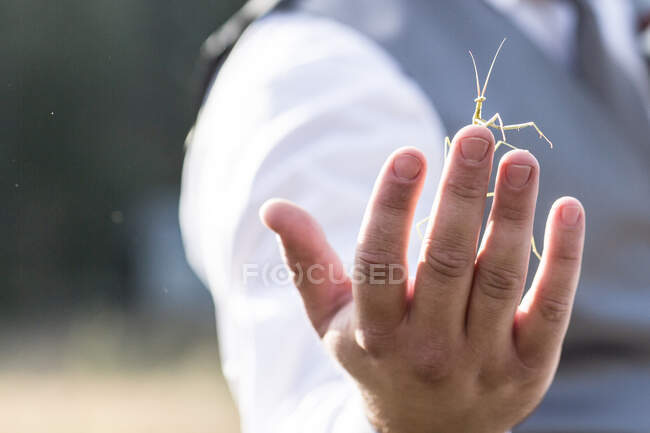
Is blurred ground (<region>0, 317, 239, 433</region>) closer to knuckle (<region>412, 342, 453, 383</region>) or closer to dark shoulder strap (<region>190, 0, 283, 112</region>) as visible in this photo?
dark shoulder strap (<region>190, 0, 283, 112</region>)

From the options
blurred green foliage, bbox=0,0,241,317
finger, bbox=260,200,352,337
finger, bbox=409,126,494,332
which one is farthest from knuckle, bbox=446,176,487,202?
blurred green foliage, bbox=0,0,241,317

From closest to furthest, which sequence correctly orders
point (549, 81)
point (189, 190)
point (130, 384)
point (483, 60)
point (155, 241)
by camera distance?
point (483, 60) < point (549, 81) < point (189, 190) < point (130, 384) < point (155, 241)

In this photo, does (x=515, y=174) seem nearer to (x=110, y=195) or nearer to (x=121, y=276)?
(x=110, y=195)

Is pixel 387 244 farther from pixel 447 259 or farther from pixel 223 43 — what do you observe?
pixel 223 43

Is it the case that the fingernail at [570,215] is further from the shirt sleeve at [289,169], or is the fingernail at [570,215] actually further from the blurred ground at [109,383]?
the blurred ground at [109,383]

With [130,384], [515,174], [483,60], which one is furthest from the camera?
[130,384]

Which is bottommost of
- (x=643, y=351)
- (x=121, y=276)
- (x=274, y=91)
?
(x=121, y=276)

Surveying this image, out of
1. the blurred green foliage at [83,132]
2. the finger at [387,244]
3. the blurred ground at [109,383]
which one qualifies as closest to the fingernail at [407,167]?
the finger at [387,244]

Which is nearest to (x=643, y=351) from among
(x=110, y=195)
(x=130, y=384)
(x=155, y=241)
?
(x=110, y=195)
